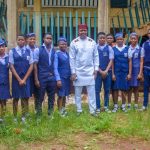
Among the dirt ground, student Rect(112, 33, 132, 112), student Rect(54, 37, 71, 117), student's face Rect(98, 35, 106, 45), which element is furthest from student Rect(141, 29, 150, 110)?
the dirt ground

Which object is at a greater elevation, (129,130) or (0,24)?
(0,24)

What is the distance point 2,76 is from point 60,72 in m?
1.31

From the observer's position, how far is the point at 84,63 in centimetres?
963

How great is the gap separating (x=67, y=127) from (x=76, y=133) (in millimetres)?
301

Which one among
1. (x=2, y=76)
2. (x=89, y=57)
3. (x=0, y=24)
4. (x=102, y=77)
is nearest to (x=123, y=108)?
(x=102, y=77)

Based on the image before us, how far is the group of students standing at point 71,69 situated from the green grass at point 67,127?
34 centimetres

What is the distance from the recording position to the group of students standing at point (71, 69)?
9086 mm

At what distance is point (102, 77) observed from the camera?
1022 centimetres

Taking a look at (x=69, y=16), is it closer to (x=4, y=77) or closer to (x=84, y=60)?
(x=84, y=60)

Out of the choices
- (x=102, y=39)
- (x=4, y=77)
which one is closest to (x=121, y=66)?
(x=102, y=39)

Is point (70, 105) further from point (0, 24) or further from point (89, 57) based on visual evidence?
point (0, 24)

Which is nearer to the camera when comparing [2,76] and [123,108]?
[2,76]

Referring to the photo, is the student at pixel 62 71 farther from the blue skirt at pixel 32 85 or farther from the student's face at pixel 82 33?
the blue skirt at pixel 32 85

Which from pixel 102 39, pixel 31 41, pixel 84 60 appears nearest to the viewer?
pixel 31 41
